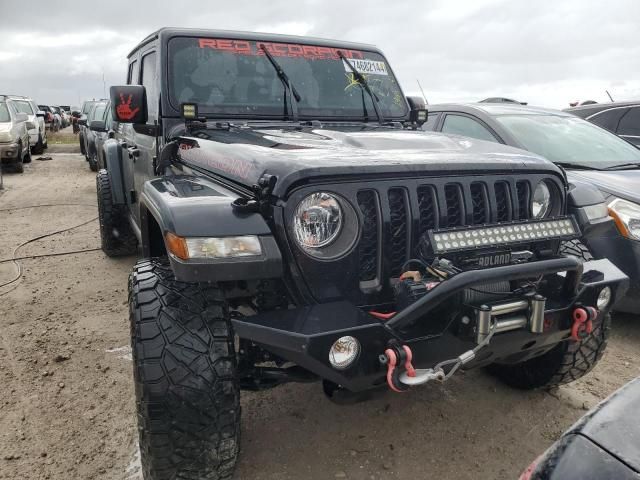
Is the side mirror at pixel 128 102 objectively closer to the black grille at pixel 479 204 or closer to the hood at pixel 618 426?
the black grille at pixel 479 204

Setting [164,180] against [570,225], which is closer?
[570,225]

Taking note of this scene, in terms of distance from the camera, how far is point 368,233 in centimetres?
207

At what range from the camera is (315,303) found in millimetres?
2020

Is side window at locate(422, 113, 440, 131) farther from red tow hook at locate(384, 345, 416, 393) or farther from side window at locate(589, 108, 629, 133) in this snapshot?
red tow hook at locate(384, 345, 416, 393)

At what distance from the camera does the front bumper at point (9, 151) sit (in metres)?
11.9

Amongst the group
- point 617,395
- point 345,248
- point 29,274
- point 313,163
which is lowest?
point 29,274

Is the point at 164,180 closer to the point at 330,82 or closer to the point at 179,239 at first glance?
the point at 179,239

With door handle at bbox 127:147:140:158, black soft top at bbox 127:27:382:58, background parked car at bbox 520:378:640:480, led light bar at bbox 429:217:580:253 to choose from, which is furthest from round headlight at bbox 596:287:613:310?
door handle at bbox 127:147:140:158

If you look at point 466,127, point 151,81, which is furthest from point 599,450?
point 466,127

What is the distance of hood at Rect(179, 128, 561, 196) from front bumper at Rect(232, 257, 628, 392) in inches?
19.1

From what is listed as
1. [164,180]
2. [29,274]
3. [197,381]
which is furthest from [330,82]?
[29,274]

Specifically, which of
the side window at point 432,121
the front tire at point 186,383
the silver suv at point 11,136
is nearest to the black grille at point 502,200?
the front tire at point 186,383

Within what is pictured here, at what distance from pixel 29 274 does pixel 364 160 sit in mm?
4213

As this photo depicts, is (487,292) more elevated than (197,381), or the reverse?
(487,292)
